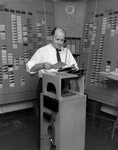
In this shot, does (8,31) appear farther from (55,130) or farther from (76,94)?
(55,130)

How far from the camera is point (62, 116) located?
1697 mm

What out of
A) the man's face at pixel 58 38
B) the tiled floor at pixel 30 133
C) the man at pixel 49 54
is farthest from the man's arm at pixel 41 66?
the tiled floor at pixel 30 133

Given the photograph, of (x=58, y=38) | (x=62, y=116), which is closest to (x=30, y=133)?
(x=62, y=116)

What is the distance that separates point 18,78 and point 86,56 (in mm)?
1415

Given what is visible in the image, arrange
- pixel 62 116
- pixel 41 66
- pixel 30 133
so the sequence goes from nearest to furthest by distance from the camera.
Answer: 1. pixel 62 116
2. pixel 41 66
3. pixel 30 133

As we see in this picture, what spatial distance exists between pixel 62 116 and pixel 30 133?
1.30 m

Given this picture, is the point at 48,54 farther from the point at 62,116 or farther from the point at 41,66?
the point at 62,116

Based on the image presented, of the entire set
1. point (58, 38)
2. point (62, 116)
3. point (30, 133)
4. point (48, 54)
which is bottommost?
point (30, 133)

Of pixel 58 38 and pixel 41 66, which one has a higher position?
pixel 58 38

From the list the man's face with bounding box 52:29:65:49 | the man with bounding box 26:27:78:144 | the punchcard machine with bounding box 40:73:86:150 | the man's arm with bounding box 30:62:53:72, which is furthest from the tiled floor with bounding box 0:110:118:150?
the man's face with bounding box 52:29:65:49

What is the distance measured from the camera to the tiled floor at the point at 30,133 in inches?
95.0

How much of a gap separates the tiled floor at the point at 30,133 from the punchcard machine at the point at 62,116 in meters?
0.65

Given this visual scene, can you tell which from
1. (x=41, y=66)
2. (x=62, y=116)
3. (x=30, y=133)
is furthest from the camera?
(x=30, y=133)

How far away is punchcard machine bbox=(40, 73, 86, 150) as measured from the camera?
5.54 feet
